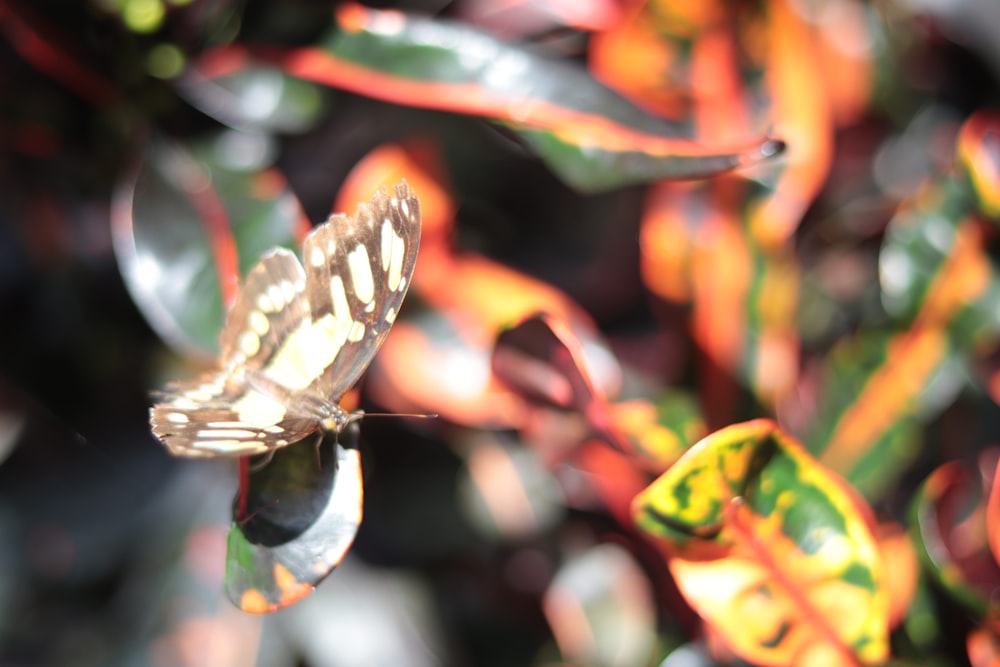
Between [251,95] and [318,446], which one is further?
[251,95]

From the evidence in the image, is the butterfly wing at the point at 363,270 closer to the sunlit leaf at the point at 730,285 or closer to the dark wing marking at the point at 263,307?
the dark wing marking at the point at 263,307

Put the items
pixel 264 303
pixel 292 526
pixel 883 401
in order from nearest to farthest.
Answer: pixel 292 526 → pixel 264 303 → pixel 883 401

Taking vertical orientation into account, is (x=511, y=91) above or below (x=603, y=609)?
above

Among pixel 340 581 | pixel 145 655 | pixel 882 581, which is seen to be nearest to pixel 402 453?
pixel 340 581

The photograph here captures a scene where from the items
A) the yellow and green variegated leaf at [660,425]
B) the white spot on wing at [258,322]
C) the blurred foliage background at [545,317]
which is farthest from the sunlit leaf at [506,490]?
the white spot on wing at [258,322]

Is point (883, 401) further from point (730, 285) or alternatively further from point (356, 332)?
point (356, 332)

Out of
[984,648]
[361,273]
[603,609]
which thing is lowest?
[603,609]

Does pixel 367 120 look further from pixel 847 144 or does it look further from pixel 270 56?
pixel 847 144

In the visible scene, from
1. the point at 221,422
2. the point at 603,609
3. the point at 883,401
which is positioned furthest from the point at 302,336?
the point at 883,401
